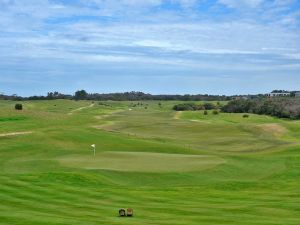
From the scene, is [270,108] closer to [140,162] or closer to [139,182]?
[140,162]

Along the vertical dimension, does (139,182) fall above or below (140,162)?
below

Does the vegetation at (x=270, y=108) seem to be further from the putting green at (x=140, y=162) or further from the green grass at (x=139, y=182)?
the putting green at (x=140, y=162)

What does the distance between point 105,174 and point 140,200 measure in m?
10.3

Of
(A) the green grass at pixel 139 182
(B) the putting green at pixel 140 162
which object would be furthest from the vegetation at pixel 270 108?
(B) the putting green at pixel 140 162

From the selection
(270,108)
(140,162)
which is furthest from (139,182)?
(270,108)

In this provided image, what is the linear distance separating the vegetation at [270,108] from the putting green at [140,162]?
85.9 m

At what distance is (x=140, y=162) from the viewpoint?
4881cm

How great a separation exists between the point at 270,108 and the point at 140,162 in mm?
100746

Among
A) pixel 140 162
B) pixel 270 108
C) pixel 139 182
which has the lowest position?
pixel 139 182

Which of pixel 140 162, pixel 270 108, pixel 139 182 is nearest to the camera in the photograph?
pixel 139 182

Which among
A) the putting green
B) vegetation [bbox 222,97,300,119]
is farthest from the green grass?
vegetation [bbox 222,97,300,119]

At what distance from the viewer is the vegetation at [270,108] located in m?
135

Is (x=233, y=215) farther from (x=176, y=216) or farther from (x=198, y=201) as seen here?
(x=198, y=201)

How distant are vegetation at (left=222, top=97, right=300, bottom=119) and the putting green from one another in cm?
8594
